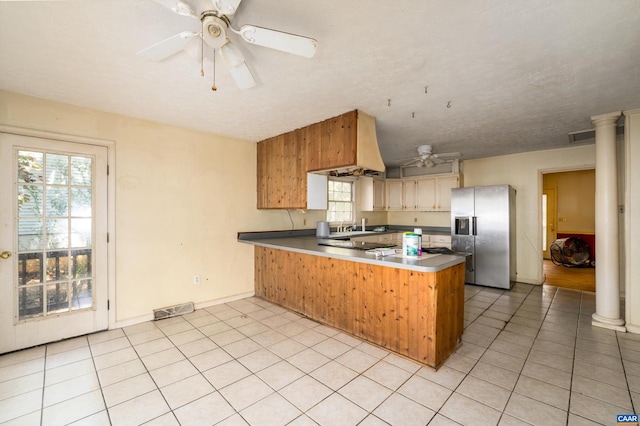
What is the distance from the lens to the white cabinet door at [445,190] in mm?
5795

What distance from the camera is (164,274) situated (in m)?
3.54

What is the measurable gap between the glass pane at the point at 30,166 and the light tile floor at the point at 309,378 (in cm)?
172

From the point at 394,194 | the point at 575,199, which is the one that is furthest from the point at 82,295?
the point at 575,199

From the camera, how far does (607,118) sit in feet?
10.4

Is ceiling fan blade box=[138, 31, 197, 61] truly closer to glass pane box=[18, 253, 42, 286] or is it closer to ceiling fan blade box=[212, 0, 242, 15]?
ceiling fan blade box=[212, 0, 242, 15]

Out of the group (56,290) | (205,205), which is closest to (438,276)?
(205,205)

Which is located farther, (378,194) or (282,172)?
(378,194)

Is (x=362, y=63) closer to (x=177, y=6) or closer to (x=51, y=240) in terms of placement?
(x=177, y=6)

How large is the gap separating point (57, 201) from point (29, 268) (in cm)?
72

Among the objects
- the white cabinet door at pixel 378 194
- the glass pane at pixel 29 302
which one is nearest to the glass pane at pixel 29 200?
the glass pane at pixel 29 302

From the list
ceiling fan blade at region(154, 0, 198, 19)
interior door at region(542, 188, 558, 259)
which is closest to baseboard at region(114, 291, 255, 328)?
ceiling fan blade at region(154, 0, 198, 19)

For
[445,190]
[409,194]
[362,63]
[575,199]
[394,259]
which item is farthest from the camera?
→ [575,199]

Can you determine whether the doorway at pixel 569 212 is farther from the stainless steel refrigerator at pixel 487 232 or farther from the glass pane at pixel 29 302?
the glass pane at pixel 29 302

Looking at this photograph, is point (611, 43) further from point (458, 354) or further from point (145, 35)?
point (145, 35)
